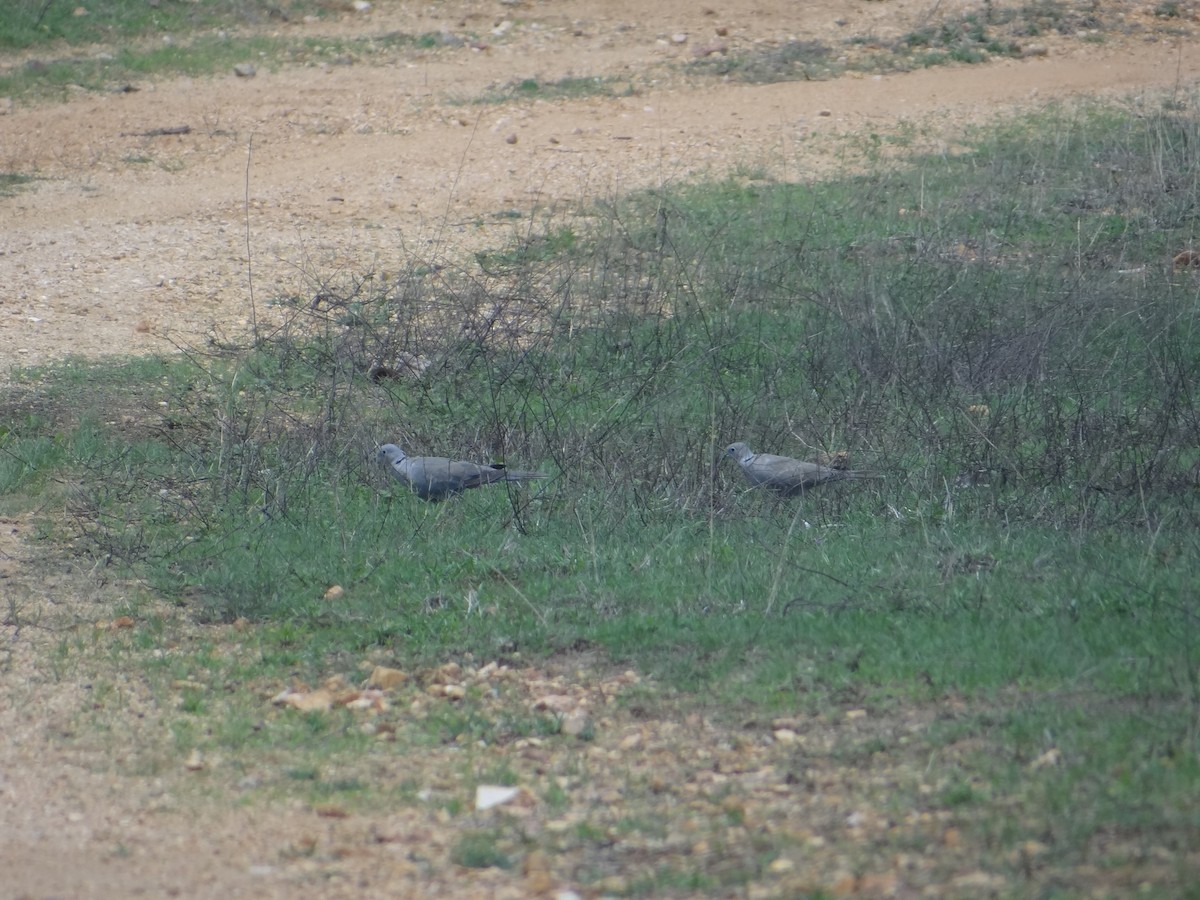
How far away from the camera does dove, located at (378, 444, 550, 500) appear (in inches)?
257

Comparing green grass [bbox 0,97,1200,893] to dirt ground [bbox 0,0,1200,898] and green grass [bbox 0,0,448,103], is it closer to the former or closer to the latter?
dirt ground [bbox 0,0,1200,898]

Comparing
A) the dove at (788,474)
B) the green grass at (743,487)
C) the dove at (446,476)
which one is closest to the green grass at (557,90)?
the green grass at (743,487)

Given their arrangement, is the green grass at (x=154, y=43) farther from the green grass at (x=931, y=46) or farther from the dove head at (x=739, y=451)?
the dove head at (x=739, y=451)

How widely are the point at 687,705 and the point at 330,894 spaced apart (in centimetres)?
137

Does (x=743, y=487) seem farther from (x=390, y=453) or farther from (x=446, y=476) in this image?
(x=390, y=453)

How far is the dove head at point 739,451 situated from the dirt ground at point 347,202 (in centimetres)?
233

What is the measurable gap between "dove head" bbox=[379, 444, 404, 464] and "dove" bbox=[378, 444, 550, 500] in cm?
18

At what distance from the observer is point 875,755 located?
3.72 metres

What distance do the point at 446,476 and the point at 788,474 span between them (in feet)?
5.25

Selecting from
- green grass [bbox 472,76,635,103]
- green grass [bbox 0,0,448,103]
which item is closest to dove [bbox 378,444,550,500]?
green grass [bbox 472,76,635,103]

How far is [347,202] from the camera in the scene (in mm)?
11234

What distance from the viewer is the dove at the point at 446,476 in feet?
21.4

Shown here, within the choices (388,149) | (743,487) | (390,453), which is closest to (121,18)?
(388,149)

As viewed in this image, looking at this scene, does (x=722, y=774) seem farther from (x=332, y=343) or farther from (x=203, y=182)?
(x=203, y=182)
